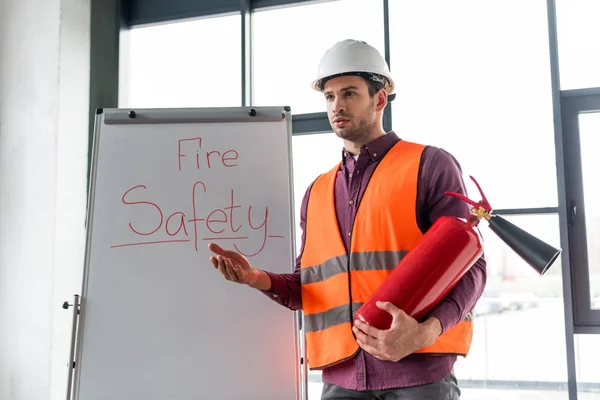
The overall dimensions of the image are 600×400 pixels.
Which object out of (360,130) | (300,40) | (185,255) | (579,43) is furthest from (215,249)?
(579,43)

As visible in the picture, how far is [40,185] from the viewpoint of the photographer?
271 centimetres

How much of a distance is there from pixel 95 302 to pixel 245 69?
5.29 ft

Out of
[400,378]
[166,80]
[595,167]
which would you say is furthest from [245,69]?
[400,378]

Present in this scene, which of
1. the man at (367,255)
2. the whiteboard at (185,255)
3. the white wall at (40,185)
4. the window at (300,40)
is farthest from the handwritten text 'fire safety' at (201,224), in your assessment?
the window at (300,40)

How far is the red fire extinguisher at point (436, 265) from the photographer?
46.1 inches

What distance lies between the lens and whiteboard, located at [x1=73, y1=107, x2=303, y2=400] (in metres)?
1.69

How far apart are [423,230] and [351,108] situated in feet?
1.35

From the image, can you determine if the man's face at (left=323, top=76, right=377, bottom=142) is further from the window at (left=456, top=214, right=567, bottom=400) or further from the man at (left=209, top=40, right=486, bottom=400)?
the window at (left=456, top=214, right=567, bottom=400)

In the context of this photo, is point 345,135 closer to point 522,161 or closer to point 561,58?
point 522,161

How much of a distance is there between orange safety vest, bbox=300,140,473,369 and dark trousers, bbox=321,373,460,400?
8 cm

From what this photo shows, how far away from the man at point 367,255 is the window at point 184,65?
1.38 meters

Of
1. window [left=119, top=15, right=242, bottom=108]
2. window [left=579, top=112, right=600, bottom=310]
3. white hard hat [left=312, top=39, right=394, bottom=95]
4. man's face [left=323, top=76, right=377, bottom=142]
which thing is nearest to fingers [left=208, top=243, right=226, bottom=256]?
man's face [left=323, top=76, right=377, bottom=142]

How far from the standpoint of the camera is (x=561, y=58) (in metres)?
2.56

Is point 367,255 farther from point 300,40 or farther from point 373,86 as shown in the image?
point 300,40
